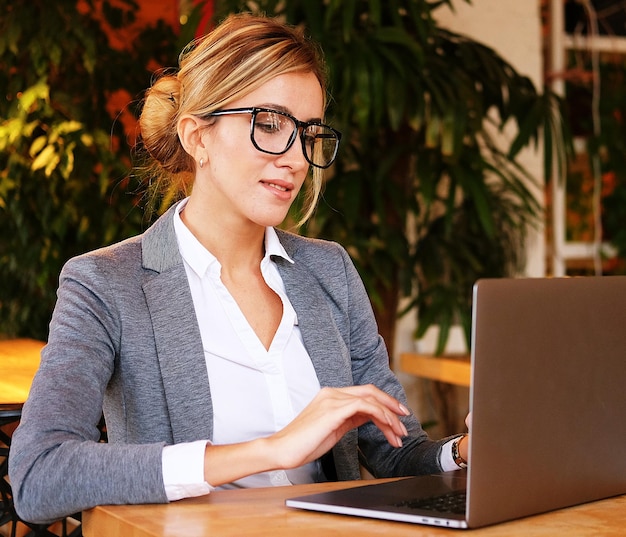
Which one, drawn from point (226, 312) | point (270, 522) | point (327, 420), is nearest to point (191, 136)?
point (226, 312)

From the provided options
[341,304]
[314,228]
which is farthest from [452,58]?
[341,304]

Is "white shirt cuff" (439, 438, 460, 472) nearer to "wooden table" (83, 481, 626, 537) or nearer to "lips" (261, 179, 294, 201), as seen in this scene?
"wooden table" (83, 481, 626, 537)

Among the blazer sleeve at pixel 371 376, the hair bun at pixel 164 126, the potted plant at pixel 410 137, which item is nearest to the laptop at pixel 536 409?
the blazer sleeve at pixel 371 376

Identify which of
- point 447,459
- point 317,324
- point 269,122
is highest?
point 269,122

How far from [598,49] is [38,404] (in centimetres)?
381

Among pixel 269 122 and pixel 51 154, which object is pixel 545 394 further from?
pixel 51 154

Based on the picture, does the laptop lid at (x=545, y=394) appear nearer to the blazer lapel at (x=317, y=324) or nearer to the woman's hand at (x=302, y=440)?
the woman's hand at (x=302, y=440)

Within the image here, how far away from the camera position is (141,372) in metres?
1.69

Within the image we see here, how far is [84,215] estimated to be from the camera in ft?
11.2

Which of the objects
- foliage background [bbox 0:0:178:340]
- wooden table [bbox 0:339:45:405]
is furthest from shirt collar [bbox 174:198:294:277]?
foliage background [bbox 0:0:178:340]

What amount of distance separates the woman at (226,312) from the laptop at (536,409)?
0.16 metres

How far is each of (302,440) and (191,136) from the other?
2.37 feet

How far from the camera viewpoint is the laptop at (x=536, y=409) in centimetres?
122

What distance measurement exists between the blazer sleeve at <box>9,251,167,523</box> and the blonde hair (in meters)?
0.39
